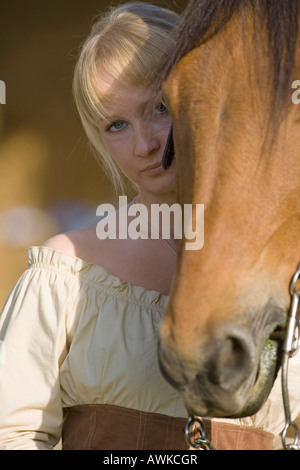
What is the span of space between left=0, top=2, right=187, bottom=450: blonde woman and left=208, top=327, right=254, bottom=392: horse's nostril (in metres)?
0.37

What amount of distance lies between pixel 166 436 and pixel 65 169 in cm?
320

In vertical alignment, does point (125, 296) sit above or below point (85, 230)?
below

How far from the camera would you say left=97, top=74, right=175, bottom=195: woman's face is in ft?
4.04

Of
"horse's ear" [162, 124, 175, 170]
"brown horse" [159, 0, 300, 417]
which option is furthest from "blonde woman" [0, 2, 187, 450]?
"brown horse" [159, 0, 300, 417]

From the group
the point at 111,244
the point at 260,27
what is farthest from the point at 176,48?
the point at 111,244

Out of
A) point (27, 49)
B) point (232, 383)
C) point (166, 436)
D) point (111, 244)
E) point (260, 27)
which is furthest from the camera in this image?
point (27, 49)

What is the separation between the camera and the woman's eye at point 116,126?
129 centimetres

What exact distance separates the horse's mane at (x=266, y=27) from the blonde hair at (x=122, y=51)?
247 millimetres

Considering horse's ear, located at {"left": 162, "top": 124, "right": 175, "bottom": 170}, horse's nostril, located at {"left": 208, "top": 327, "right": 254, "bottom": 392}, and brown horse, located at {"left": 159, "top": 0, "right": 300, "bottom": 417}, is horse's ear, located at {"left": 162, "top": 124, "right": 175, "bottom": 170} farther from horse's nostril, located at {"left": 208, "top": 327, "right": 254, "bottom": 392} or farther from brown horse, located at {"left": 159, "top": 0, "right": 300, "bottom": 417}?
horse's nostril, located at {"left": 208, "top": 327, "right": 254, "bottom": 392}

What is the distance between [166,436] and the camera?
1.10m

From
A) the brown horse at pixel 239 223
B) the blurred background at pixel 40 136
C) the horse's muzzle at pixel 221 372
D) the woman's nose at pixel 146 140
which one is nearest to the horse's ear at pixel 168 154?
the woman's nose at pixel 146 140

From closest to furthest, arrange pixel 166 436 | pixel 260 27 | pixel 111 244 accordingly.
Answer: pixel 260 27 → pixel 166 436 → pixel 111 244
